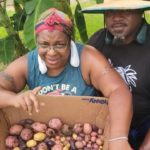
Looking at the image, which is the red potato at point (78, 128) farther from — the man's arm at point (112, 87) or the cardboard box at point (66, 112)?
the man's arm at point (112, 87)

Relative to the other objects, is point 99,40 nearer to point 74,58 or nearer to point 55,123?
point 74,58

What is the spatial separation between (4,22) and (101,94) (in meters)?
1.77

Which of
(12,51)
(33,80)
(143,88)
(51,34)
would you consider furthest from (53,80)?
(12,51)

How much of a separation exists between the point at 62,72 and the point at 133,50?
1.48 feet

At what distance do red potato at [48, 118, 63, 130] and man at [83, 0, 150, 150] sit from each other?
509 mm

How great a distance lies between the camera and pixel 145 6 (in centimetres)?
274

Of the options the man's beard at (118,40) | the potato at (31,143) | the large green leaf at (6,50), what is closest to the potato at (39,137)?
the potato at (31,143)

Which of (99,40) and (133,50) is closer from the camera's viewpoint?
(133,50)

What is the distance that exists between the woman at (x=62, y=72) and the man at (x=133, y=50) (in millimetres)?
225

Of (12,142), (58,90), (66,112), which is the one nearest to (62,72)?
(58,90)

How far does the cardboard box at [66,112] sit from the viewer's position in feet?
8.11

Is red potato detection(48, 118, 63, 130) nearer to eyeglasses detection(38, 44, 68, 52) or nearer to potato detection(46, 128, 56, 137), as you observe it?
potato detection(46, 128, 56, 137)

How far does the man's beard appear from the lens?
9.15ft

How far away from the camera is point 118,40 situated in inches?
111
